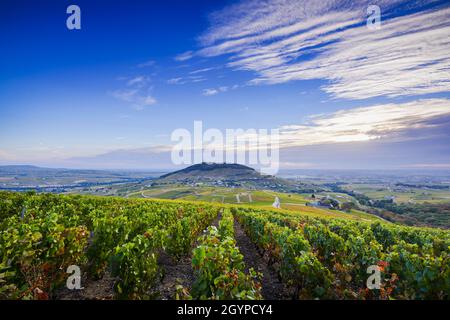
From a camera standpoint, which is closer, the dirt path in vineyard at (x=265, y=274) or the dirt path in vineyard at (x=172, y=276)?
the dirt path in vineyard at (x=172, y=276)

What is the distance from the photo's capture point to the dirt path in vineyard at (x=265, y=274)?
30.6ft

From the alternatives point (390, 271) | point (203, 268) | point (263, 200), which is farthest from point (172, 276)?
point (263, 200)

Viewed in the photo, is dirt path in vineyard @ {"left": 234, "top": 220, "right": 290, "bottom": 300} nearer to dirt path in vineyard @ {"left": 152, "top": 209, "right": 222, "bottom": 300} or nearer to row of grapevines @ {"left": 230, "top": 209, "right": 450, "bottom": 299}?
row of grapevines @ {"left": 230, "top": 209, "right": 450, "bottom": 299}

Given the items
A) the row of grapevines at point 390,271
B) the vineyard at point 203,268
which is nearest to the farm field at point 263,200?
the row of grapevines at point 390,271

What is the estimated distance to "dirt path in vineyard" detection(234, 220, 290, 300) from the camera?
9.32 meters

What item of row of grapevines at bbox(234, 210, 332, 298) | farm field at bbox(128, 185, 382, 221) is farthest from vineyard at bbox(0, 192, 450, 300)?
farm field at bbox(128, 185, 382, 221)

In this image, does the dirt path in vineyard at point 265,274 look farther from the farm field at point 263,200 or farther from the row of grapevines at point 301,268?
the farm field at point 263,200

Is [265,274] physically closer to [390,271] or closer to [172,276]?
[172,276]
